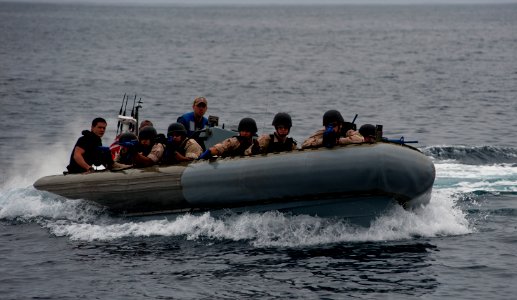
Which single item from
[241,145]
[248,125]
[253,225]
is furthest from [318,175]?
[241,145]

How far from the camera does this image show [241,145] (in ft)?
58.6

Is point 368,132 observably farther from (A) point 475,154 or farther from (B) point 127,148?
(A) point 475,154

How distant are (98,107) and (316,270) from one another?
2812 cm

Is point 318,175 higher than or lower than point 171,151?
lower

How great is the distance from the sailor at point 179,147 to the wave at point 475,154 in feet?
29.1

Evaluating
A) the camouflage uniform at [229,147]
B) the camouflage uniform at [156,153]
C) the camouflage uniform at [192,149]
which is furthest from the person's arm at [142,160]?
the camouflage uniform at [229,147]

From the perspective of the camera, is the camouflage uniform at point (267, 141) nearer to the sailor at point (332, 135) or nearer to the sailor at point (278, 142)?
the sailor at point (278, 142)

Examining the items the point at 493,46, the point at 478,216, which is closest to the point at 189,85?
the point at 478,216

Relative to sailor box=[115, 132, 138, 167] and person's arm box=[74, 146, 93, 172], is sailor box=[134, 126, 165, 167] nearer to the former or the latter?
sailor box=[115, 132, 138, 167]

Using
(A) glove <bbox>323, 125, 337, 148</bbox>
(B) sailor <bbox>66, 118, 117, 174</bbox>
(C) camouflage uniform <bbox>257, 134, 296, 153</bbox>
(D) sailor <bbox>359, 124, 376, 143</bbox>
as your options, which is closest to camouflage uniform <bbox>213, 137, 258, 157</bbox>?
(C) camouflage uniform <bbox>257, 134, 296, 153</bbox>

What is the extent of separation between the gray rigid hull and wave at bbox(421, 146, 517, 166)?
8.09 metres

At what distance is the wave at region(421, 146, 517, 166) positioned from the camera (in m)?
24.9

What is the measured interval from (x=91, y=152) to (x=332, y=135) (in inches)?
200

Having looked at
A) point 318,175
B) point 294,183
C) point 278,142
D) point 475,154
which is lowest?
point 475,154
